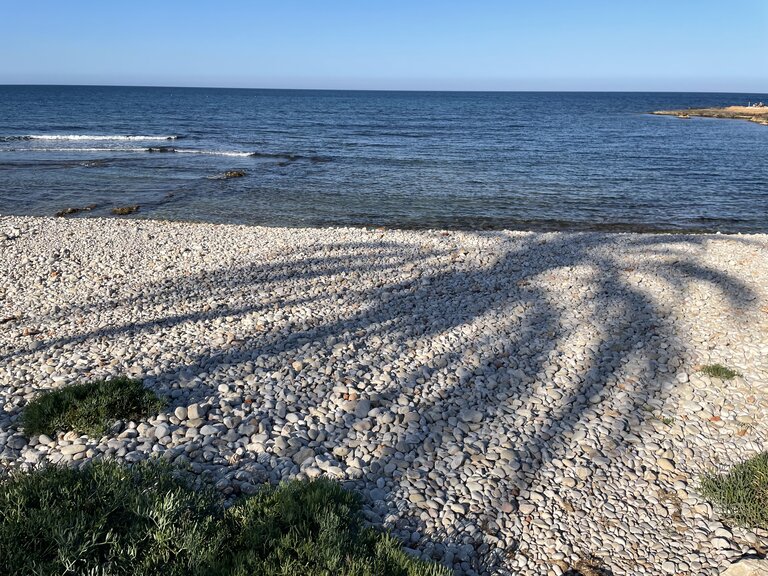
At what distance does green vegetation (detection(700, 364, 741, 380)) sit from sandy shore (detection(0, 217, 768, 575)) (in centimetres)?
15

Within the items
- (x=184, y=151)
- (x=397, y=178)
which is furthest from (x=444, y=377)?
(x=184, y=151)

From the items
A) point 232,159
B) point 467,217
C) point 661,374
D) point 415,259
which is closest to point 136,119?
point 232,159

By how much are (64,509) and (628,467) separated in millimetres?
5129

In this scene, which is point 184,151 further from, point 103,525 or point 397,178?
point 103,525

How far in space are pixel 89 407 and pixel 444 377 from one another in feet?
13.8

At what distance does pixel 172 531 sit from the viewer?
4043 millimetres

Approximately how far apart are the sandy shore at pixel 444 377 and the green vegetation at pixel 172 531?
0.69 metres

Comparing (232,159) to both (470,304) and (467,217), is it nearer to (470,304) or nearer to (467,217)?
(467,217)

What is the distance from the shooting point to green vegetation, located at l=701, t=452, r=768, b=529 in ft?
16.7

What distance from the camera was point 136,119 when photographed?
6009cm

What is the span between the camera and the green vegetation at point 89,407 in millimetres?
6035

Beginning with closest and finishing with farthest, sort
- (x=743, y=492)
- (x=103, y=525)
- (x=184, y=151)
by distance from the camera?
(x=103, y=525), (x=743, y=492), (x=184, y=151)

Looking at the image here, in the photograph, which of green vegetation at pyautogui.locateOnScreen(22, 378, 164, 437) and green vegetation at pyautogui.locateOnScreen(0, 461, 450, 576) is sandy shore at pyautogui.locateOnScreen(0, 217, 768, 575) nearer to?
green vegetation at pyautogui.locateOnScreen(22, 378, 164, 437)

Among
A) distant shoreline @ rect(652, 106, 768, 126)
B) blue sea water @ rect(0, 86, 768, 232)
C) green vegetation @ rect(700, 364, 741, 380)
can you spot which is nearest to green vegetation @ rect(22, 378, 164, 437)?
green vegetation @ rect(700, 364, 741, 380)
